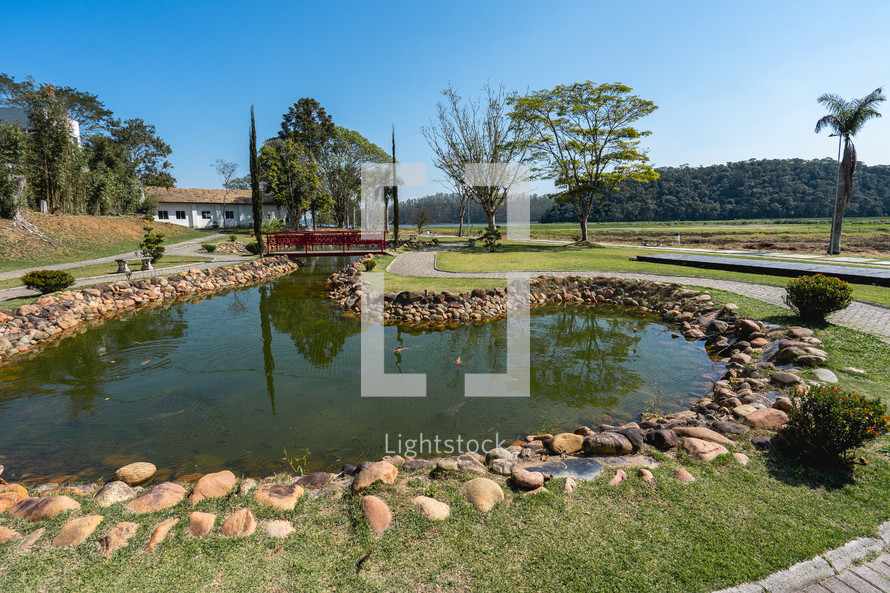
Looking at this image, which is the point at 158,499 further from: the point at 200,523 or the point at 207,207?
the point at 207,207

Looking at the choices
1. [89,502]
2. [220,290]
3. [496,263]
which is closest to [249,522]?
[89,502]

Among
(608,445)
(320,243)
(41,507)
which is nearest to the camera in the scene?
(41,507)

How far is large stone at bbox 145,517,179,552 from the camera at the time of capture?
110 inches

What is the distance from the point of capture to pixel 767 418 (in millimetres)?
4379

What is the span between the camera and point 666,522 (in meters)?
2.93

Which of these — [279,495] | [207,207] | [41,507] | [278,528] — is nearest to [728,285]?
[279,495]

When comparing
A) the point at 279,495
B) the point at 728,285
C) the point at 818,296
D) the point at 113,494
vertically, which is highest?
the point at 818,296

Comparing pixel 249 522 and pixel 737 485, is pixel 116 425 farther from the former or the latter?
pixel 737 485

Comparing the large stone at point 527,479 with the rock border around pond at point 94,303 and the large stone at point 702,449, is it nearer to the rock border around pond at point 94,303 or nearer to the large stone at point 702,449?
the large stone at point 702,449

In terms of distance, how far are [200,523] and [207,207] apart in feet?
163

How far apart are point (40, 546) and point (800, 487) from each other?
5.81 metres

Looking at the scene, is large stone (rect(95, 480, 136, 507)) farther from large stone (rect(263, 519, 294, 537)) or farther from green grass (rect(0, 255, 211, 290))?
green grass (rect(0, 255, 211, 290))

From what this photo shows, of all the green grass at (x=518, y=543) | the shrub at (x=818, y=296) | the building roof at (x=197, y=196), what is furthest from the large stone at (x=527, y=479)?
the building roof at (x=197, y=196)

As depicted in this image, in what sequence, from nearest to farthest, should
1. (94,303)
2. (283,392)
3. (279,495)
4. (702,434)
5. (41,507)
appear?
(41,507)
(279,495)
(702,434)
(283,392)
(94,303)
